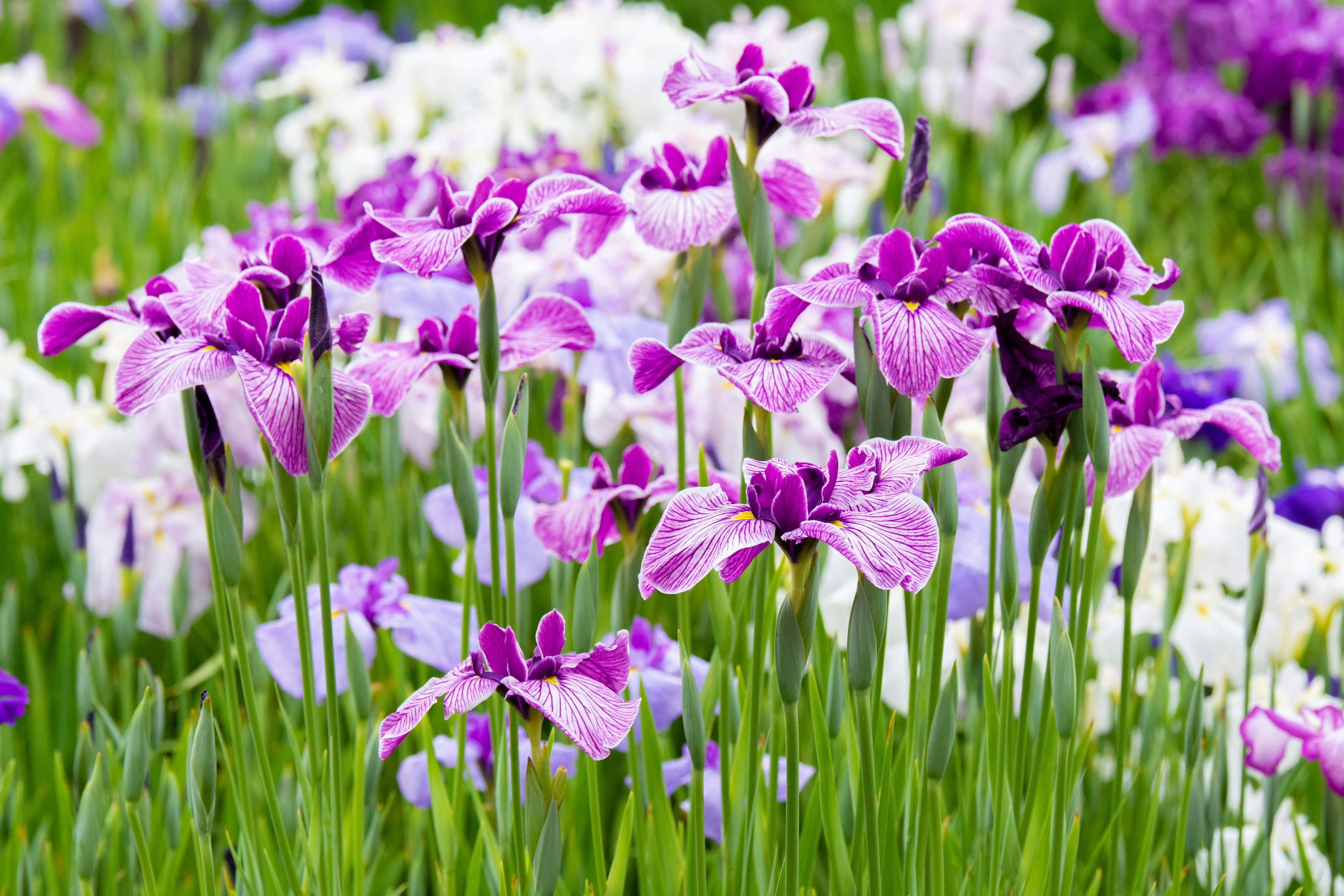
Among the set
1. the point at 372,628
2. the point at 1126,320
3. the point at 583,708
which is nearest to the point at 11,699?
the point at 372,628

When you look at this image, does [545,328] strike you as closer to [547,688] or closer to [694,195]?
[694,195]

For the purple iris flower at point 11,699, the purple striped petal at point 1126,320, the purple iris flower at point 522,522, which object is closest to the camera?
the purple striped petal at point 1126,320

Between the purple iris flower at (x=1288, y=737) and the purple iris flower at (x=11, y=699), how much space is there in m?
1.30

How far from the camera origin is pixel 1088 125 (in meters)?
3.30

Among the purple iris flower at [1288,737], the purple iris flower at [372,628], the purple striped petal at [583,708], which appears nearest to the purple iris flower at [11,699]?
the purple iris flower at [372,628]

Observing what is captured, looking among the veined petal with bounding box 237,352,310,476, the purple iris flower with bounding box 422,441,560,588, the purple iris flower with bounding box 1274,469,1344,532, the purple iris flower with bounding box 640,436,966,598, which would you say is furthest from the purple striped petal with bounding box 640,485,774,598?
the purple iris flower with bounding box 1274,469,1344,532

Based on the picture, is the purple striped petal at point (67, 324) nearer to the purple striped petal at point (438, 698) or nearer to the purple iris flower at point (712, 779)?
the purple striped petal at point (438, 698)

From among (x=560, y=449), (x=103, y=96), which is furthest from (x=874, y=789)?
(x=103, y=96)

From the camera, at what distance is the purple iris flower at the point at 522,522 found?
4.65 ft

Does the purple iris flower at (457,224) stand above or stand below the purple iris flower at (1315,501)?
above

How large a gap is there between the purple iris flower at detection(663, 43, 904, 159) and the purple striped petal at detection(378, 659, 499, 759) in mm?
544

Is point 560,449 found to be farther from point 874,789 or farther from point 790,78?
point 874,789

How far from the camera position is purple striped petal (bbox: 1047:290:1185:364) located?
3.05ft

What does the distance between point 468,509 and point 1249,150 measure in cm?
333
